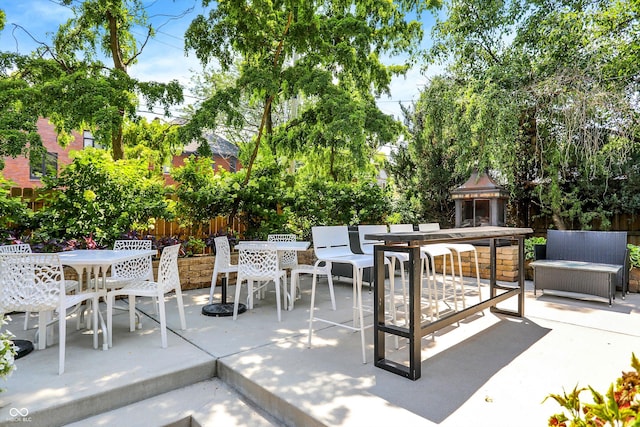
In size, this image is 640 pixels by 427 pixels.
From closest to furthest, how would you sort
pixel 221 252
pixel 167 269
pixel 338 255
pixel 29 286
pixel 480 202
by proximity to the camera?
pixel 29 286
pixel 338 255
pixel 167 269
pixel 221 252
pixel 480 202

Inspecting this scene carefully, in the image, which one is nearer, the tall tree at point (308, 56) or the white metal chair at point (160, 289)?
the white metal chair at point (160, 289)

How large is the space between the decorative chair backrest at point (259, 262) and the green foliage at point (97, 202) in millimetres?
2193

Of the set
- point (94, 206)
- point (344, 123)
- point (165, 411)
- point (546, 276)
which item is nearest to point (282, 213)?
point (344, 123)

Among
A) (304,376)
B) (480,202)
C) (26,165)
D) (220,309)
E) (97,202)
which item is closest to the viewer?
(304,376)

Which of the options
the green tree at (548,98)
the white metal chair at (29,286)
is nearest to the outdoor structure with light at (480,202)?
the green tree at (548,98)

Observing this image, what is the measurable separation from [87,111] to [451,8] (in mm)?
6780

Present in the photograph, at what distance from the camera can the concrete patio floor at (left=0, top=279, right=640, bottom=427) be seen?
6.97 ft

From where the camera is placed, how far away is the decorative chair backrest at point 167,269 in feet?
10.7

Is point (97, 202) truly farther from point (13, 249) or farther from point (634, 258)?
point (634, 258)

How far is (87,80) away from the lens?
517 centimetres

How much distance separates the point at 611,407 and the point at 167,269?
10.7ft

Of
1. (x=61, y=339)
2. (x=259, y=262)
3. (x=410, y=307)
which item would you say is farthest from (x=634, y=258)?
(x=61, y=339)

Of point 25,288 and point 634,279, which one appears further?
point 634,279

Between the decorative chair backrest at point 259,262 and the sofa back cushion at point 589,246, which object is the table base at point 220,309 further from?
the sofa back cushion at point 589,246
